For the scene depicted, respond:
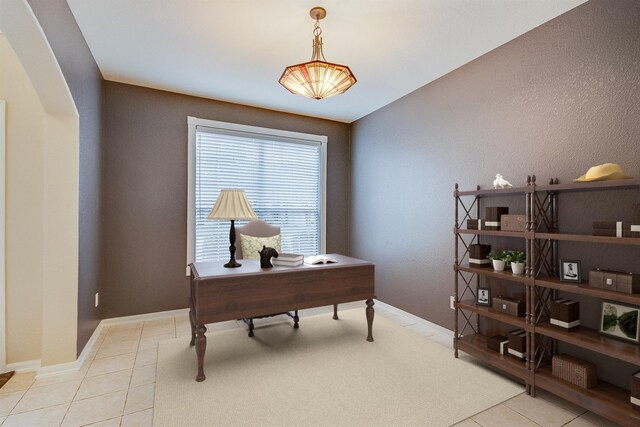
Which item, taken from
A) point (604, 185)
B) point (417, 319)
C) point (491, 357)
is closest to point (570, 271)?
point (604, 185)

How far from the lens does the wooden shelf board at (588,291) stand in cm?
156

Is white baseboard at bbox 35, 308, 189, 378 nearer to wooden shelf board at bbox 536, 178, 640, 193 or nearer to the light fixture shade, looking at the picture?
the light fixture shade

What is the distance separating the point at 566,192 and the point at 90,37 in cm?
382

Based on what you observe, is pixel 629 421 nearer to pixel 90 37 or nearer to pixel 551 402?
pixel 551 402

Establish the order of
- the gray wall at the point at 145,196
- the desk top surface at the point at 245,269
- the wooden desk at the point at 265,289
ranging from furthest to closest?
1. the gray wall at the point at 145,196
2. the desk top surface at the point at 245,269
3. the wooden desk at the point at 265,289

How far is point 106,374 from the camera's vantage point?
223cm

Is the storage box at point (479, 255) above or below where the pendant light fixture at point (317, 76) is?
below

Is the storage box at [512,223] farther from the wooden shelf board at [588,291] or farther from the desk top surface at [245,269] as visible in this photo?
the desk top surface at [245,269]

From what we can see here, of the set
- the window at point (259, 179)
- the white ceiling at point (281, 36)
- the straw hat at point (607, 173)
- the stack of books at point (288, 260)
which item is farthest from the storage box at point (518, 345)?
the window at point (259, 179)

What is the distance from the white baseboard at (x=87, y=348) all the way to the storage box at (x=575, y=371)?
337cm

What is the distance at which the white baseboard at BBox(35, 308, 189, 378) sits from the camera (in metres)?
2.19

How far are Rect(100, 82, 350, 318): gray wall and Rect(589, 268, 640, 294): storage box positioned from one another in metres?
3.70

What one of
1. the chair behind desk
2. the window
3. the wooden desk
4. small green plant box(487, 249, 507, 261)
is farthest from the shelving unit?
the window

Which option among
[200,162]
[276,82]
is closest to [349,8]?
[276,82]
